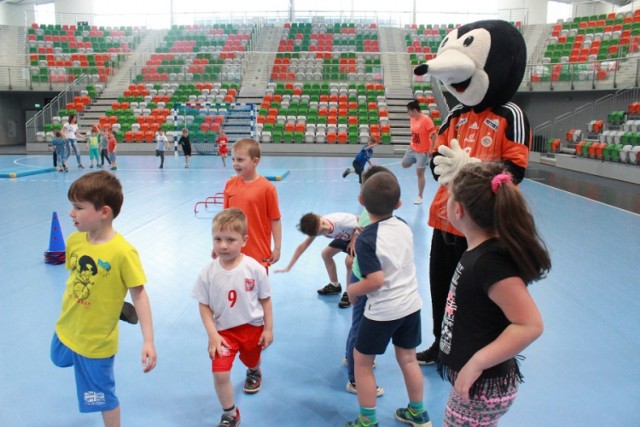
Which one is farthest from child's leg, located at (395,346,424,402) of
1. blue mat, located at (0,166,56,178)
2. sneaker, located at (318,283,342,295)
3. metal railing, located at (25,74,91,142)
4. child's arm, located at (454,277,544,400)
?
metal railing, located at (25,74,91,142)

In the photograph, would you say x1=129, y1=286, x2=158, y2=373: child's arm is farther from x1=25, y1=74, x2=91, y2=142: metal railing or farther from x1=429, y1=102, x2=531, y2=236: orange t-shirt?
A: x1=25, y1=74, x2=91, y2=142: metal railing

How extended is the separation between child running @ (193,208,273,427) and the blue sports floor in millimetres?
407

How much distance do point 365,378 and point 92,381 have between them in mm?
1370

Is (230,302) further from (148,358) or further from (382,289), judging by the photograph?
(382,289)

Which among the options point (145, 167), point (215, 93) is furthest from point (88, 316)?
point (215, 93)

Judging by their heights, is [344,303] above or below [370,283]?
below

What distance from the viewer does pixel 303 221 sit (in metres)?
3.75

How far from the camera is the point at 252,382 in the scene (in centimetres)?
333

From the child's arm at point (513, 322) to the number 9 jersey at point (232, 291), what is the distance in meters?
1.47

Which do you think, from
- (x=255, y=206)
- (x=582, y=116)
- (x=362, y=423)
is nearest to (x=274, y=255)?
(x=255, y=206)

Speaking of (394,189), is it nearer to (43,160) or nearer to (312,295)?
(312,295)

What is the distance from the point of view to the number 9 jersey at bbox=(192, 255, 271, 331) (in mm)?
2840

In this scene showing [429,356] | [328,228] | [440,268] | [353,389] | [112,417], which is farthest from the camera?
[328,228]

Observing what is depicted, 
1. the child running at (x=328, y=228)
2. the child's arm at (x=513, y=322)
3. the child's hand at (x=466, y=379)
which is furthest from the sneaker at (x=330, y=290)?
the child's arm at (x=513, y=322)
